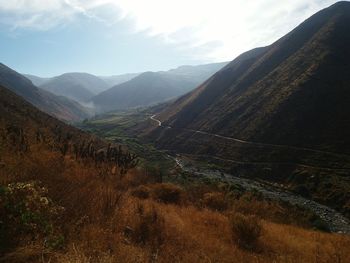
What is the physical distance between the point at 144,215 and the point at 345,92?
77984 mm

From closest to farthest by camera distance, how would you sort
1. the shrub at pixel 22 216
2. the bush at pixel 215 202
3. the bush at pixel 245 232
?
the shrub at pixel 22 216 < the bush at pixel 245 232 < the bush at pixel 215 202

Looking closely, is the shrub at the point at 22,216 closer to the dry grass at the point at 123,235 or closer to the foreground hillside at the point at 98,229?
the foreground hillside at the point at 98,229

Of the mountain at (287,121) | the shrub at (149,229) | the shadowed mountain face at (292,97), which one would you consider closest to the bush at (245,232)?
the shrub at (149,229)

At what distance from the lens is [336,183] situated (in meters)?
50.8

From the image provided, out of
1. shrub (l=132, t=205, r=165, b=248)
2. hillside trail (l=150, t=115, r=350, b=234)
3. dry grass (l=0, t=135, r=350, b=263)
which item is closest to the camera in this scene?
dry grass (l=0, t=135, r=350, b=263)

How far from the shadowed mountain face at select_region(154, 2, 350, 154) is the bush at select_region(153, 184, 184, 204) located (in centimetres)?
5107

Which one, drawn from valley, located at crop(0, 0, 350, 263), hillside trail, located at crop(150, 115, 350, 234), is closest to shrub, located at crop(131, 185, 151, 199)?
valley, located at crop(0, 0, 350, 263)

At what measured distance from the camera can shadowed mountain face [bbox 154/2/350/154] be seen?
2835 inches

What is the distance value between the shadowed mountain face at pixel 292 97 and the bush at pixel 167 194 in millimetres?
51074

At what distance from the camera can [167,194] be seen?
18.9 meters

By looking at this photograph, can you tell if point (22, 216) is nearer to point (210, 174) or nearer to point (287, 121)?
point (210, 174)

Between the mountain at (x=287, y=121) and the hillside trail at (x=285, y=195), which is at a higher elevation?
the mountain at (x=287, y=121)

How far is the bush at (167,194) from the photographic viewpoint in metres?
18.3

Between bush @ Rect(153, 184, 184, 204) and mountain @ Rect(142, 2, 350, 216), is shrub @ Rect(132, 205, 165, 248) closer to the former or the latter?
bush @ Rect(153, 184, 184, 204)
